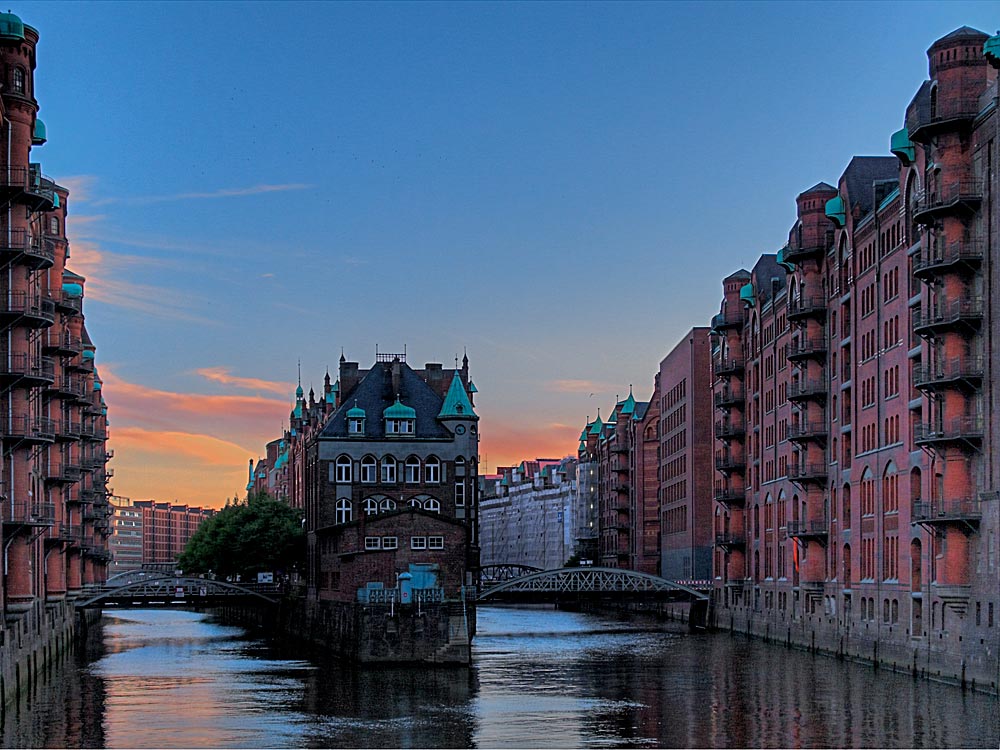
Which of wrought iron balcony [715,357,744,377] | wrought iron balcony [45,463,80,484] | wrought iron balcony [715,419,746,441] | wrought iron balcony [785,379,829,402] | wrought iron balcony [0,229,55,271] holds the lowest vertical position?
wrought iron balcony [45,463,80,484]

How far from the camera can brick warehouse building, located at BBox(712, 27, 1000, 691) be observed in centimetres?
6122

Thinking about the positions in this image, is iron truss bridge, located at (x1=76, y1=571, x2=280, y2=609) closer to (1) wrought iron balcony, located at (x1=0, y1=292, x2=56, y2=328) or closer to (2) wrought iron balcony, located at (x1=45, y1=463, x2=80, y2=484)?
(2) wrought iron balcony, located at (x1=45, y1=463, x2=80, y2=484)

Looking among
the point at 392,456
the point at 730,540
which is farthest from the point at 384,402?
the point at 730,540

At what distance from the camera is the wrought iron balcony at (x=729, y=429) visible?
366 feet

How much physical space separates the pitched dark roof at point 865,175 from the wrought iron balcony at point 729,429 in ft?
98.2

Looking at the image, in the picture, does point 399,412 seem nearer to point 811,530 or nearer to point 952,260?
point 811,530

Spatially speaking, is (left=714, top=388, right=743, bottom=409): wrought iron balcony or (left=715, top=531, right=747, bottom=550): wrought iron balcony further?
(left=714, top=388, right=743, bottom=409): wrought iron balcony

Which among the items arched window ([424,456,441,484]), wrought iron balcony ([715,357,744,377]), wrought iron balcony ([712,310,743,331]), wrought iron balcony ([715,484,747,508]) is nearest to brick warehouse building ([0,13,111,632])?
arched window ([424,456,441,484])

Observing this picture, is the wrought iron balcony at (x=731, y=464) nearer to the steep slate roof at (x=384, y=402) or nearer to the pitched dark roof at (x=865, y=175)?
the steep slate roof at (x=384, y=402)

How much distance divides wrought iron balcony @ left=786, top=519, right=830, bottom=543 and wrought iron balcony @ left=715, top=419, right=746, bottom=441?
2097cm

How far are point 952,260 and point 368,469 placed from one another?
157 ft

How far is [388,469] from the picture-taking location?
100250 millimetres

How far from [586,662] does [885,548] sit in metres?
17.4

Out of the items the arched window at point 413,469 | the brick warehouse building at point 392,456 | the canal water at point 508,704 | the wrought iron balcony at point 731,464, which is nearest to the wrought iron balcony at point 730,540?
the wrought iron balcony at point 731,464
